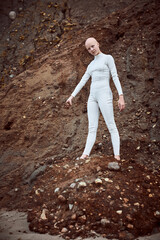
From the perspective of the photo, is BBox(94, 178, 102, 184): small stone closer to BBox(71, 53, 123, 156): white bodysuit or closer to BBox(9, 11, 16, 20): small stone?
BBox(71, 53, 123, 156): white bodysuit

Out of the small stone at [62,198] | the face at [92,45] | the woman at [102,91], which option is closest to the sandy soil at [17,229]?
the small stone at [62,198]

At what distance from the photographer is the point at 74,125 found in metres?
5.63

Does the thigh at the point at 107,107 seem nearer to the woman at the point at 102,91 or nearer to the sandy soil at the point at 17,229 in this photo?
the woman at the point at 102,91

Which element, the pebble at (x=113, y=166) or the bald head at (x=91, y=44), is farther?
the bald head at (x=91, y=44)

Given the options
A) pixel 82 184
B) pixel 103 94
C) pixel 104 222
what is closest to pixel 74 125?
pixel 103 94

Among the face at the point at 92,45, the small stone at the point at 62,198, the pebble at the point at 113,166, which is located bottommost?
the small stone at the point at 62,198

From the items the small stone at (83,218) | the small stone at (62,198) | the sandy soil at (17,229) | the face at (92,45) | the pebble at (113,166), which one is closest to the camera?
the sandy soil at (17,229)

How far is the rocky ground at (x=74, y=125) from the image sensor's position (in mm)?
2877

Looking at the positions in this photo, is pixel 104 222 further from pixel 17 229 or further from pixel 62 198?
pixel 17 229

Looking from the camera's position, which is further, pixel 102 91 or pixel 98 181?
pixel 102 91

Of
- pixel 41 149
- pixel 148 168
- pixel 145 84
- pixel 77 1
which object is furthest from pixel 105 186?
pixel 77 1

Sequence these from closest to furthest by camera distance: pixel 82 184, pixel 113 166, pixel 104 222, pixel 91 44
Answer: pixel 104 222
pixel 82 184
pixel 113 166
pixel 91 44

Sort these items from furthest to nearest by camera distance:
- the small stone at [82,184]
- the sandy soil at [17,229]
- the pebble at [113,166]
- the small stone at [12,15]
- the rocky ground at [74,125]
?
1. the small stone at [12,15]
2. the pebble at [113,166]
3. the small stone at [82,184]
4. the rocky ground at [74,125]
5. the sandy soil at [17,229]

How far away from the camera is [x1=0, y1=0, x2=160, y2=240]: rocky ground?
2.88 meters
